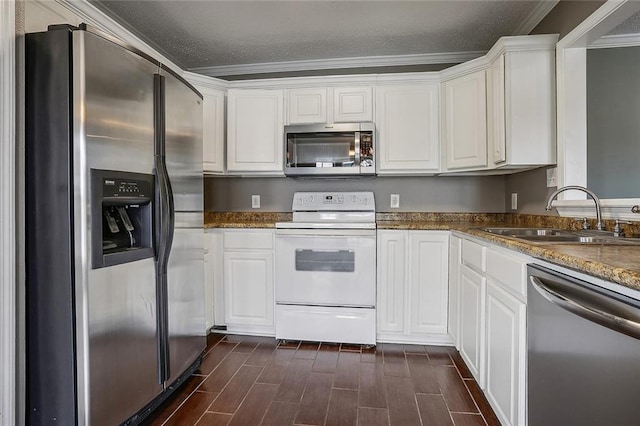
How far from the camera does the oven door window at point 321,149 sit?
2.78 m

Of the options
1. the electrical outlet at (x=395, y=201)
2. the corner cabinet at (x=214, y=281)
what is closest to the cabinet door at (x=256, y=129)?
the corner cabinet at (x=214, y=281)

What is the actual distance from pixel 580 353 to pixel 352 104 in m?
2.35

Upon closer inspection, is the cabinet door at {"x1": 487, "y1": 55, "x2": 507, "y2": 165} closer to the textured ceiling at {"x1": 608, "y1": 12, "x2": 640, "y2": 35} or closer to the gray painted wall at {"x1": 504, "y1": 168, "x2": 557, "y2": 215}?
the gray painted wall at {"x1": 504, "y1": 168, "x2": 557, "y2": 215}

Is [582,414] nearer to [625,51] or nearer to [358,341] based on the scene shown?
[358,341]

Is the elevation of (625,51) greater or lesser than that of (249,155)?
greater

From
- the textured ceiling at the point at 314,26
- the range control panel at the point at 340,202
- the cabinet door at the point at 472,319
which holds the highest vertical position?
the textured ceiling at the point at 314,26

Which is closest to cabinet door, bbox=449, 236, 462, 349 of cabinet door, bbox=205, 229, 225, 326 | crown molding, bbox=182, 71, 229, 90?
cabinet door, bbox=205, 229, 225, 326

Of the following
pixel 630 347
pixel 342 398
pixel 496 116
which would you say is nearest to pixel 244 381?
pixel 342 398

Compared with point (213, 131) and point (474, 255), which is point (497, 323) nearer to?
point (474, 255)

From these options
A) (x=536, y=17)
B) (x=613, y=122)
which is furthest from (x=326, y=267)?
(x=536, y=17)

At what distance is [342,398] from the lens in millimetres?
1854

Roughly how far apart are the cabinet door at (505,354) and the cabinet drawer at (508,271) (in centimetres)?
4

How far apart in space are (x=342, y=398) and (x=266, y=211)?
1904mm

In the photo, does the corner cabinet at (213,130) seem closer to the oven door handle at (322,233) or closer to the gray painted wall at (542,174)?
the oven door handle at (322,233)
